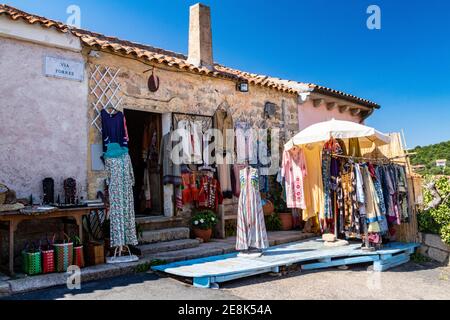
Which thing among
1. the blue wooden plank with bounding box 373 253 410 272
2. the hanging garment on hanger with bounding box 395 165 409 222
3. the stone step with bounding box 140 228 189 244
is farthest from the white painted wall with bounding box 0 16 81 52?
the hanging garment on hanger with bounding box 395 165 409 222

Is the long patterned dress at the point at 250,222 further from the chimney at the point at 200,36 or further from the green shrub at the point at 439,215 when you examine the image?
the chimney at the point at 200,36

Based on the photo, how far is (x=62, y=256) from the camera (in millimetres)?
5090

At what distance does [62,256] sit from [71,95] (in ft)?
8.29

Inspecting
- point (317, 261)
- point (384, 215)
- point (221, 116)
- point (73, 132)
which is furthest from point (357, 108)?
point (73, 132)

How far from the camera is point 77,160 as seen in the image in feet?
20.0

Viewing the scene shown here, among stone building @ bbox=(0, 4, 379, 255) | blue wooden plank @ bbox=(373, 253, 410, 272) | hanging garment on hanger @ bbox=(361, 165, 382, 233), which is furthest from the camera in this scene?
hanging garment on hanger @ bbox=(361, 165, 382, 233)

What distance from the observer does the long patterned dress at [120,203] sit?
5.69 metres

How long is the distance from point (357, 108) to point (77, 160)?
388 inches

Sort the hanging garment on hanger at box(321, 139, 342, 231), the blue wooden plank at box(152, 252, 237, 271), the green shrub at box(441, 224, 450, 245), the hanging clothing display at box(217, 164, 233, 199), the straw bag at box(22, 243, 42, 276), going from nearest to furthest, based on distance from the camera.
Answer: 1. the straw bag at box(22, 243, 42, 276)
2. the blue wooden plank at box(152, 252, 237, 271)
3. the green shrub at box(441, 224, 450, 245)
4. the hanging garment on hanger at box(321, 139, 342, 231)
5. the hanging clothing display at box(217, 164, 233, 199)

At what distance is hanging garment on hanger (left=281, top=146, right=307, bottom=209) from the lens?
7.21 metres

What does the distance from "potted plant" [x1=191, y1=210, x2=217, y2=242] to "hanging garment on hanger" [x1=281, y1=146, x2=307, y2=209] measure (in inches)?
60.9

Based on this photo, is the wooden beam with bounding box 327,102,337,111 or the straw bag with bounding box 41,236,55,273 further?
the wooden beam with bounding box 327,102,337,111

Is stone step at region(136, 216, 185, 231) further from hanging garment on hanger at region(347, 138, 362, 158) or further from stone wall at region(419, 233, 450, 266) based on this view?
stone wall at region(419, 233, 450, 266)

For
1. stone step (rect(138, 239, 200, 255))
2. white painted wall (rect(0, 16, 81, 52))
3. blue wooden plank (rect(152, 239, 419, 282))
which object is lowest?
blue wooden plank (rect(152, 239, 419, 282))
